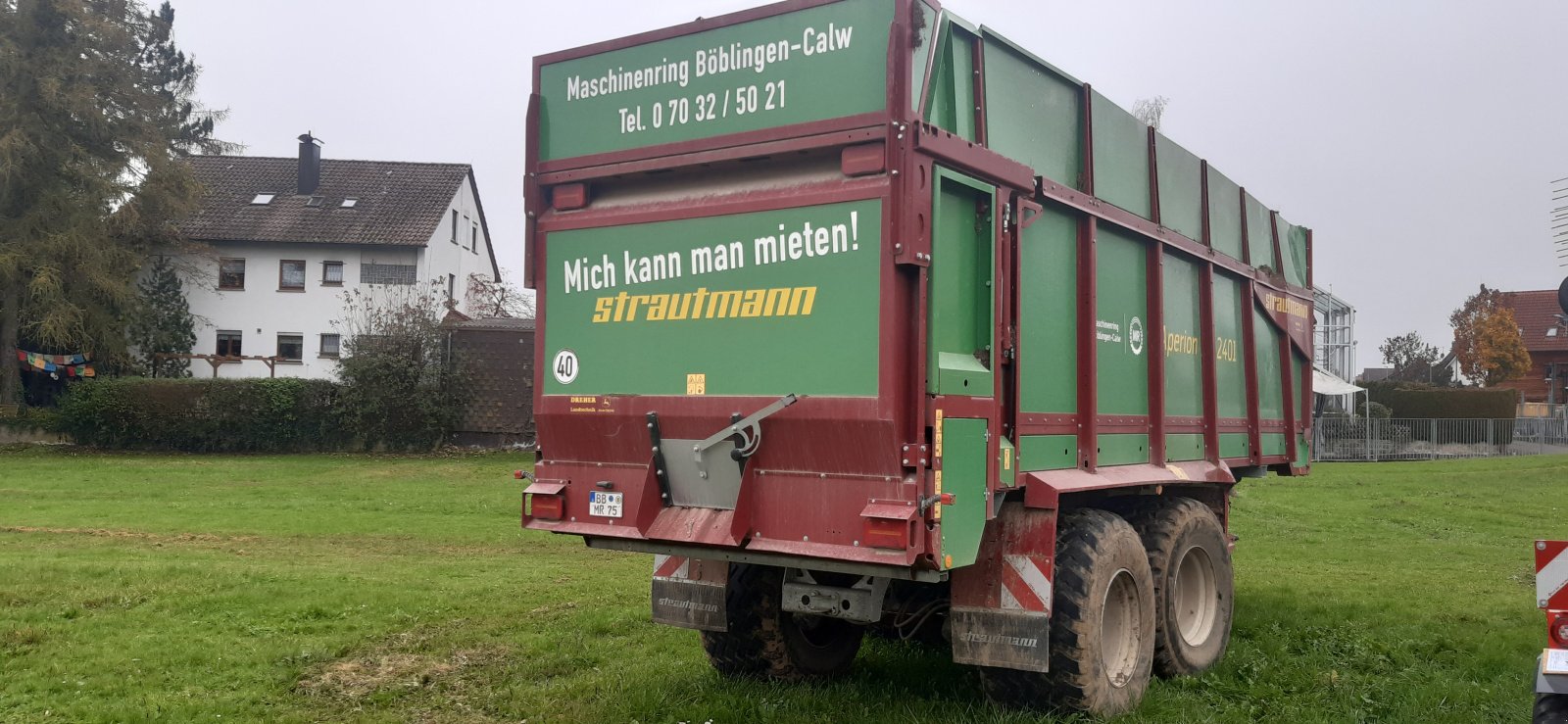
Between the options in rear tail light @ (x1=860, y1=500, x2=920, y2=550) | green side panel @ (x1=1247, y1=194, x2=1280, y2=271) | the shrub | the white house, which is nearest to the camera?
rear tail light @ (x1=860, y1=500, x2=920, y2=550)

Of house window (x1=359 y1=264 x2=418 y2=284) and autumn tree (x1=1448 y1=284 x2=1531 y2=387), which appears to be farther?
autumn tree (x1=1448 y1=284 x2=1531 y2=387)

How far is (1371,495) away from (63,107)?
31.8 meters

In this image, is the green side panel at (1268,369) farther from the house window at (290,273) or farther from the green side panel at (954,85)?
the house window at (290,273)

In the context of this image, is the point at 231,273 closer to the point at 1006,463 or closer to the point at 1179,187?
the point at 1179,187

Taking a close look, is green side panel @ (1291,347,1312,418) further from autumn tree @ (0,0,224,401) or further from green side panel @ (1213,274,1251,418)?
autumn tree @ (0,0,224,401)

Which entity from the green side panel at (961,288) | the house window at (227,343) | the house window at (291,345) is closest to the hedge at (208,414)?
the house window at (227,343)

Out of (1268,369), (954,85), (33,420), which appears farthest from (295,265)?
(954,85)

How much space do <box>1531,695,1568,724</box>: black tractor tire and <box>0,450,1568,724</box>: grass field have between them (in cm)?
215

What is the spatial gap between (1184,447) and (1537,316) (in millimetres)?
66883

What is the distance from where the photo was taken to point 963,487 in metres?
5.36

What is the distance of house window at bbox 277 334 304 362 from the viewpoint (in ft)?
126

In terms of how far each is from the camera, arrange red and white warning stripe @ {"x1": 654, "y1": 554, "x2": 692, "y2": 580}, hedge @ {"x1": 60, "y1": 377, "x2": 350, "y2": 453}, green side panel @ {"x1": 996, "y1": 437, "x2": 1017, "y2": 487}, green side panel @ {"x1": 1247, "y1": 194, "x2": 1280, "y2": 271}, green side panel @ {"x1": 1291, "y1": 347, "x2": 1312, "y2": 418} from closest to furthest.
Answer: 1. green side panel @ {"x1": 996, "y1": 437, "x2": 1017, "y2": 487}
2. red and white warning stripe @ {"x1": 654, "y1": 554, "x2": 692, "y2": 580}
3. green side panel @ {"x1": 1247, "y1": 194, "x2": 1280, "y2": 271}
4. green side panel @ {"x1": 1291, "y1": 347, "x2": 1312, "y2": 418}
5. hedge @ {"x1": 60, "y1": 377, "x2": 350, "y2": 453}

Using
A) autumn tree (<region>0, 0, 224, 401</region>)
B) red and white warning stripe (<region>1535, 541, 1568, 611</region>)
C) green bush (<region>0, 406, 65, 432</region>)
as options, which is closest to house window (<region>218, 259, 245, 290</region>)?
autumn tree (<region>0, 0, 224, 401</region>)

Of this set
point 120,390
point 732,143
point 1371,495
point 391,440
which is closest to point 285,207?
point 120,390
